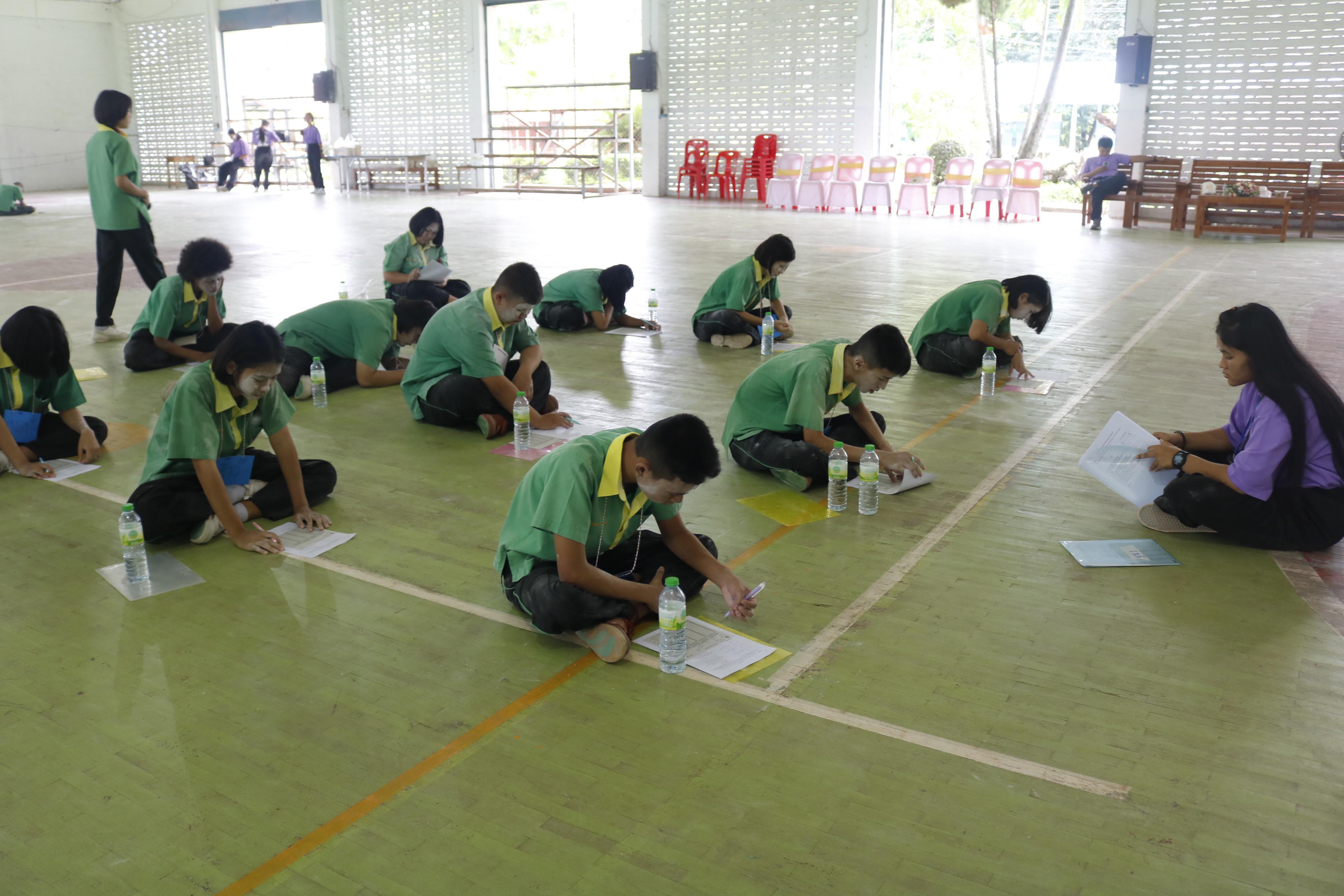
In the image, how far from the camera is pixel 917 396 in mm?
7082

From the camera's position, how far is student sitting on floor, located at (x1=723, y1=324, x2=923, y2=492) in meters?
4.67

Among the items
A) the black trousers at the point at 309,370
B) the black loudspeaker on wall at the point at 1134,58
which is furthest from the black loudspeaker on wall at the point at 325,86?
the black trousers at the point at 309,370

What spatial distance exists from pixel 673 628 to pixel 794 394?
1890 mm

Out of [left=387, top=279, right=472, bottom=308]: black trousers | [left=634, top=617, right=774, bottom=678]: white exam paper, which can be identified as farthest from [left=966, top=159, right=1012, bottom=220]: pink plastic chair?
[left=634, top=617, right=774, bottom=678]: white exam paper

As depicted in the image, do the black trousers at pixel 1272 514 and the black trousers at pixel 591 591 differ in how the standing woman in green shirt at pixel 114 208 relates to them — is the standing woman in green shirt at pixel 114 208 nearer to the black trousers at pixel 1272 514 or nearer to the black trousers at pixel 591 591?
the black trousers at pixel 591 591

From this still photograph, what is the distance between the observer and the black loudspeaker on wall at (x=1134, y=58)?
58.4 feet

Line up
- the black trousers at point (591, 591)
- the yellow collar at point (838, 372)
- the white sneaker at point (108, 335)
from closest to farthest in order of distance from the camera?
the black trousers at point (591, 591)
the yellow collar at point (838, 372)
the white sneaker at point (108, 335)

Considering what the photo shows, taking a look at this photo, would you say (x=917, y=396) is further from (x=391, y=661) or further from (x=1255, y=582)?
(x=391, y=661)

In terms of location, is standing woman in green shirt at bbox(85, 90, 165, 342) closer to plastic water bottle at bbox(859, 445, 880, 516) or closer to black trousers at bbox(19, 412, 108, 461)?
black trousers at bbox(19, 412, 108, 461)

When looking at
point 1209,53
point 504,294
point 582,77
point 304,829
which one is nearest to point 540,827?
point 304,829

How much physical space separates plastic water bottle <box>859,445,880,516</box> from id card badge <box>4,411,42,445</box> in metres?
4.31

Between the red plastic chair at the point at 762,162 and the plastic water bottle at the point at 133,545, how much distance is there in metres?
19.6

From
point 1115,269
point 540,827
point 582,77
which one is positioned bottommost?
point 540,827

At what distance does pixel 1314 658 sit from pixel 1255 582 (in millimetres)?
628
